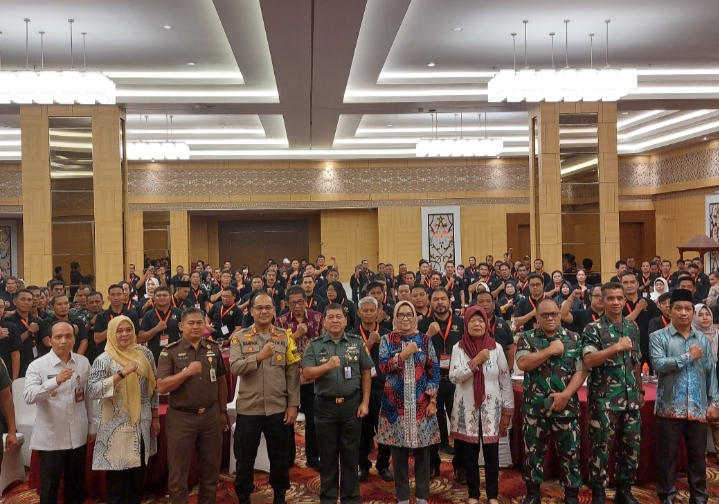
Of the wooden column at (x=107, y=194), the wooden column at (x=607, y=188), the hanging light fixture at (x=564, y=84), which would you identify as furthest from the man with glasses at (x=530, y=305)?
the wooden column at (x=107, y=194)

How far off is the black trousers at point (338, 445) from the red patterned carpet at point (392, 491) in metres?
0.44

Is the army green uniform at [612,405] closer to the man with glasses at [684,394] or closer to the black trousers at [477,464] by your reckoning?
the man with glasses at [684,394]

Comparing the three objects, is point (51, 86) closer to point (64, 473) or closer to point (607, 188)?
point (64, 473)

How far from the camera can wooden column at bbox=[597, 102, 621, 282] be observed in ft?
37.7

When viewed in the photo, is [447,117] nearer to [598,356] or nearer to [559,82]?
[559,82]

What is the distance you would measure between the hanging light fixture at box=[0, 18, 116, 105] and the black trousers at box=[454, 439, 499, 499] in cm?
628

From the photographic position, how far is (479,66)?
10.5 m

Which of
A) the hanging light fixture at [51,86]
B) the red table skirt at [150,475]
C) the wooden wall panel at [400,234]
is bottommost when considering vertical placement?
the red table skirt at [150,475]

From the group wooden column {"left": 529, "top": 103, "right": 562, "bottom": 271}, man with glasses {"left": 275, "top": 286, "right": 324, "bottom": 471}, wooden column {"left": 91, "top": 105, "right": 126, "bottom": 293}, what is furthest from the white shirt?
wooden column {"left": 529, "top": 103, "right": 562, "bottom": 271}

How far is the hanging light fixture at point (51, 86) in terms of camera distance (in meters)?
7.87

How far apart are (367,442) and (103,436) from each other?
2085 millimetres

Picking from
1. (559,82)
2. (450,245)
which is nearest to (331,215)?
(450,245)

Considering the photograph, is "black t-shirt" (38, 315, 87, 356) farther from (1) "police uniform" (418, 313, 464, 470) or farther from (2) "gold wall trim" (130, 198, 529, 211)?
(2) "gold wall trim" (130, 198, 529, 211)

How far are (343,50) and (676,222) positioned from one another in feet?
44.5
